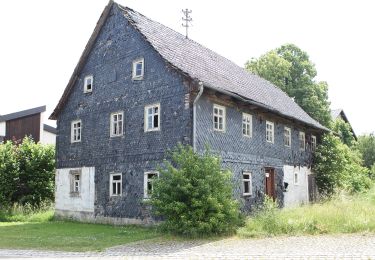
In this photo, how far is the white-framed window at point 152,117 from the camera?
64.7 feet

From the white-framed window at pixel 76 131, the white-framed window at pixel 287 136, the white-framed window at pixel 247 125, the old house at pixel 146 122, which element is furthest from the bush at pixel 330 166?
the white-framed window at pixel 76 131

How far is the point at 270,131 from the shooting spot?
2375cm

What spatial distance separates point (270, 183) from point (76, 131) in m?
10.6

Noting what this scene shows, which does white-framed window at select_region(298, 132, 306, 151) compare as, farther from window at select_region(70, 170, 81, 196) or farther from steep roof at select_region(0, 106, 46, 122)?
Result: steep roof at select_region(0, 106, 46, 122)

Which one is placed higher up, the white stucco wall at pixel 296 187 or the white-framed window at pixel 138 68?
the white-framed window at pixel 138 68

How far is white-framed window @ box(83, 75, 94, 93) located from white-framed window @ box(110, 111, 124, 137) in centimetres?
255

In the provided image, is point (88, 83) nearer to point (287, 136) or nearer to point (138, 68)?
point (138, 68)

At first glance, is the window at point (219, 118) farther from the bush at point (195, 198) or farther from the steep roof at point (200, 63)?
the bush at point (195, 198)

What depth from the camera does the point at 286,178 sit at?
81.8 ft

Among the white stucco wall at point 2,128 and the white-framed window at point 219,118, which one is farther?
the white stucco wall at point 2,128

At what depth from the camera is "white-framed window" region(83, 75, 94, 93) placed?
76.3 ft

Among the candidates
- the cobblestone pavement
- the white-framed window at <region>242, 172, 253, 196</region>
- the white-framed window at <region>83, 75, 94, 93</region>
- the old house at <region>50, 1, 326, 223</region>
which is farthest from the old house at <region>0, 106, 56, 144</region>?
the cobblestone pavement

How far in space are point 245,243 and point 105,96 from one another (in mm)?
11445

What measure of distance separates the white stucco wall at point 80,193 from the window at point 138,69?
17.1 ft
